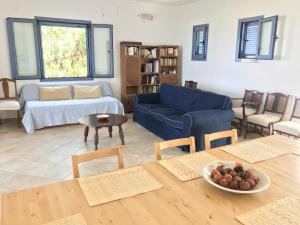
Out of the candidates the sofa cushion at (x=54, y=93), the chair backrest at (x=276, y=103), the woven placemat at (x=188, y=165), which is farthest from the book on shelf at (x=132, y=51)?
the woven placemat at (x=188, y=165)

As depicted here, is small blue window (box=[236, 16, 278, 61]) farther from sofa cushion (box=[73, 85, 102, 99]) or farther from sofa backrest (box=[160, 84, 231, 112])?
sofa cushion (box=[73, 85, 102, 99])

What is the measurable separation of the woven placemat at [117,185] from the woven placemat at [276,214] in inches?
18.7

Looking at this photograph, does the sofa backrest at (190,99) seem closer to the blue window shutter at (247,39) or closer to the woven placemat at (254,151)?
the blue window shutter at (247,39)

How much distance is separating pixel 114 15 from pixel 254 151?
4.99 m

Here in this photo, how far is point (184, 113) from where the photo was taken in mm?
4414

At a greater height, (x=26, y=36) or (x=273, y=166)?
(x=26, y=36)

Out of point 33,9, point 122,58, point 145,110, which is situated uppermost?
point 33,9

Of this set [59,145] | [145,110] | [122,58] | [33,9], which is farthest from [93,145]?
[33,9]

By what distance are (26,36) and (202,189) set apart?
514cm

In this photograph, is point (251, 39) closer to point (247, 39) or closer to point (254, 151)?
point (247, 39)

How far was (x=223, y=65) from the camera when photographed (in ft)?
17.7

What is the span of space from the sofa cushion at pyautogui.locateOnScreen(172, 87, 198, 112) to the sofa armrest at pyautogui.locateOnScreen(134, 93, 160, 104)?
613mm

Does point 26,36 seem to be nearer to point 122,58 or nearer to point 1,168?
point 122,58

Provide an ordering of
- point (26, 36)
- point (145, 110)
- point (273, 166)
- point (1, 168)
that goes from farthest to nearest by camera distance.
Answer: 1. point (26, 36)
2. point (145, 110)
3. point (1, 168)
4. point (273, 166)
